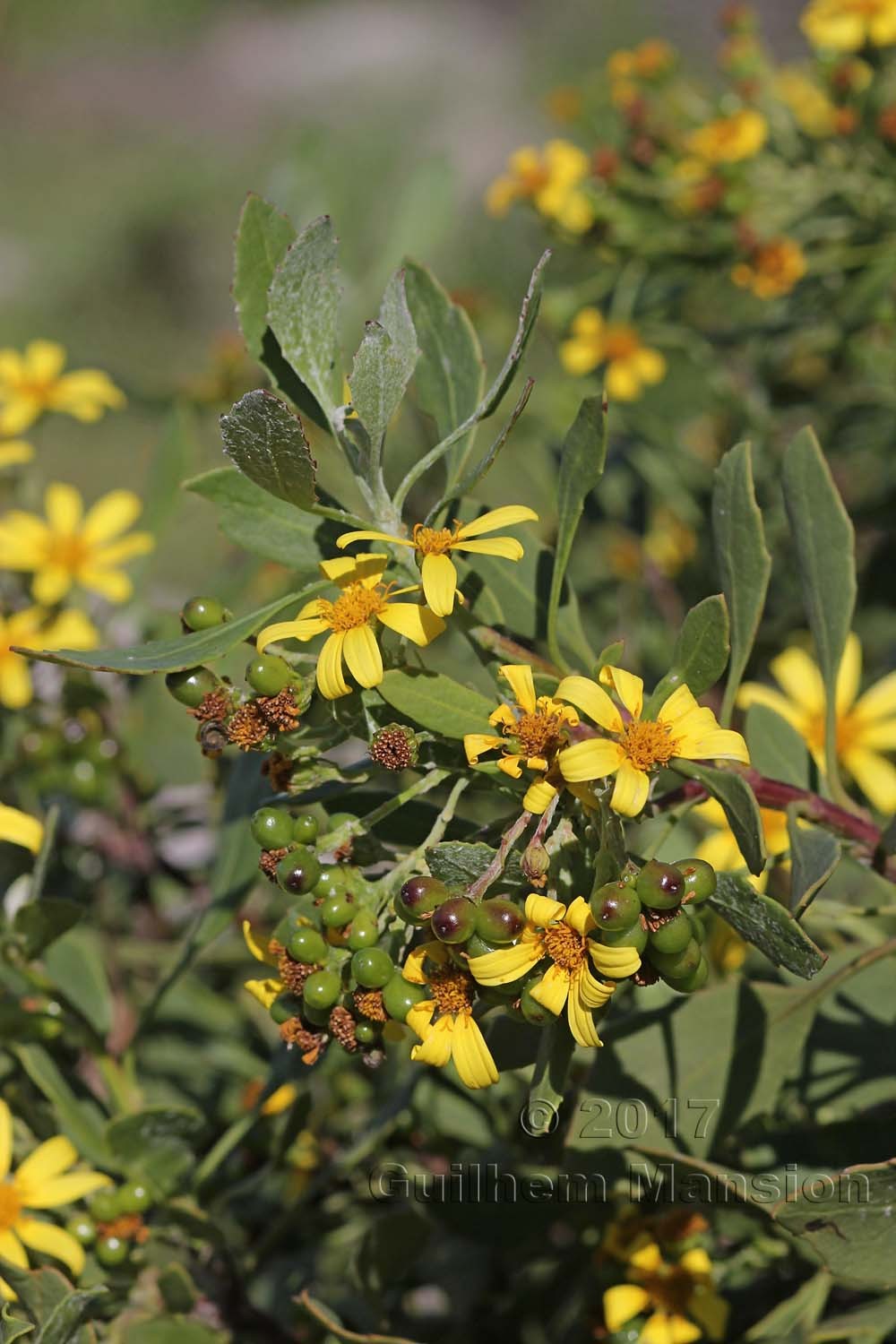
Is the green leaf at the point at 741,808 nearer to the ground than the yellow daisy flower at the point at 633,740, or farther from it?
nearer to the ground

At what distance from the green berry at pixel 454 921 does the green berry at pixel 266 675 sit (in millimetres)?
260

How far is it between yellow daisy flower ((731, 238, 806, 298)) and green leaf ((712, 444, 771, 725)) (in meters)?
1.19

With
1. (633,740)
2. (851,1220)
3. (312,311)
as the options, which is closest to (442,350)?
(312,311)

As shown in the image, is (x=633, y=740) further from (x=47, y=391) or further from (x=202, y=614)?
(x=47, y=391)

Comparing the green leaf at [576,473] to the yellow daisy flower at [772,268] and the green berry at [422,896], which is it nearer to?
the green berry at [422,896]

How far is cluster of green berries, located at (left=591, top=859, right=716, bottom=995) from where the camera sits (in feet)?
3.46

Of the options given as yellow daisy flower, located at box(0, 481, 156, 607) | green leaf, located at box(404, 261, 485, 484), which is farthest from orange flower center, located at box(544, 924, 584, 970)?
yellow daisy flower, located at box(0, 481, 156, 607)

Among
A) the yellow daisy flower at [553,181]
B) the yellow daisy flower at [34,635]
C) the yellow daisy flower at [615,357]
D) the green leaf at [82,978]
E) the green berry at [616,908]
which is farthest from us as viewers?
the yellow daisy flower at [615,357]

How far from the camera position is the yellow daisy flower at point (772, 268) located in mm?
2414

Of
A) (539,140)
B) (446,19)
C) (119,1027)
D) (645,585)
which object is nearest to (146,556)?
(119,1027)

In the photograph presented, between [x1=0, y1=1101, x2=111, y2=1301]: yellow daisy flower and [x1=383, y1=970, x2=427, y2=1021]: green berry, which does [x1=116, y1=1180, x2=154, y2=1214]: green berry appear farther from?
[x1=383, y1=970, x2=427, y2=1021]: green berry

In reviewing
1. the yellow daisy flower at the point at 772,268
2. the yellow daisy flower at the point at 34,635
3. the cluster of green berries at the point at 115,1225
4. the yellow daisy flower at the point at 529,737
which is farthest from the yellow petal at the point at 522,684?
the yellow daisy flower at the point at 772,268

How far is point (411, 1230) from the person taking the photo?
1.64 m

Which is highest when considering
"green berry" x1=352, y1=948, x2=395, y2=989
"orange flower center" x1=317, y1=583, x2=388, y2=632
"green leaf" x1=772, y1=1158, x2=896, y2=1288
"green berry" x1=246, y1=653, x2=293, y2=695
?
"orange flower center" x1=317, y1=583, x2=388, y2=632
